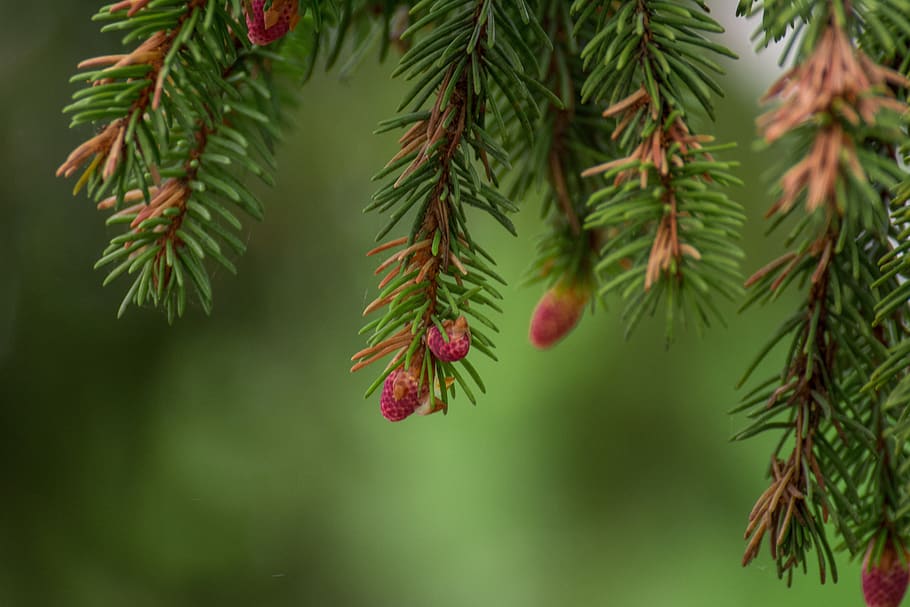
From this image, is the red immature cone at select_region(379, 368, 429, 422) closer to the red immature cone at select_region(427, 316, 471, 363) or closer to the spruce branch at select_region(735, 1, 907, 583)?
the red immature cone at select_region(427, 316, 471, 363)

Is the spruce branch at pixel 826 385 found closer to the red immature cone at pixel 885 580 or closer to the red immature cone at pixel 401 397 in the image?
the red immature cone at pixel 885 580

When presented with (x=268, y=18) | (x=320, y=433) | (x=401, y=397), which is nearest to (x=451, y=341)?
(x=401, y=397)

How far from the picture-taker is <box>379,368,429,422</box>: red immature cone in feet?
0.98

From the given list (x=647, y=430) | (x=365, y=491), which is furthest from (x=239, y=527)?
(x=647, y=430)

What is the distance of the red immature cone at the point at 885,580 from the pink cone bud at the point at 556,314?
0.61 ft

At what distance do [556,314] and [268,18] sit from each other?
0.75 ft

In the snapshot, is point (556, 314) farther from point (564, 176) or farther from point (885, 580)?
point (885, 580)

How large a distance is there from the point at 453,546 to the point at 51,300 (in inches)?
34.9

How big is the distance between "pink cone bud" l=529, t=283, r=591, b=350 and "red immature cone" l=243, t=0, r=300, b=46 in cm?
21

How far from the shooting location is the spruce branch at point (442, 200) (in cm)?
31

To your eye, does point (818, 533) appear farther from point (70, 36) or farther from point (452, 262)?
point (70, 36)

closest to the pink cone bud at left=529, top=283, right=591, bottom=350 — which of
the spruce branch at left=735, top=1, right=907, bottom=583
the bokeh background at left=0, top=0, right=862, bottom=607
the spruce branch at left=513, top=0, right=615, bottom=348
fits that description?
the spruce branch at left=513, top=0, right=615, bottom=348

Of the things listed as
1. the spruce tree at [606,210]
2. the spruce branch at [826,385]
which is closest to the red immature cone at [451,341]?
the spruce tree at [606,210]

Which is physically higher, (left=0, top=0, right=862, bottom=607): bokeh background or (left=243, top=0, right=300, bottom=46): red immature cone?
(left=243, top=0, right=300, bottom=46): red immature cone
